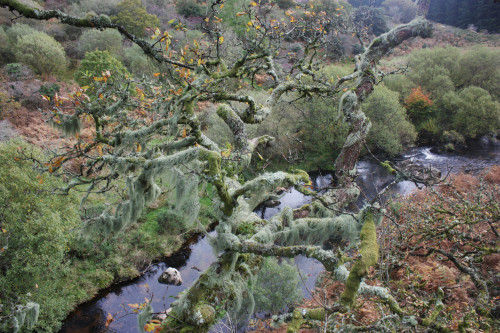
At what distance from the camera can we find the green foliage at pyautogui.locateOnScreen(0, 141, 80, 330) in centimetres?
781

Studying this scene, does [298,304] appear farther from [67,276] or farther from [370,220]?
[67,276]

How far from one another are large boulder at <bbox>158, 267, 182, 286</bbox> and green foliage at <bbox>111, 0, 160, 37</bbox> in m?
20.8

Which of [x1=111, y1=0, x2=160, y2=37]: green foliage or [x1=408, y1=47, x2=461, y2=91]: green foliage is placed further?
[x1=111, y1=0, x2=160, y2=37]: green foliage

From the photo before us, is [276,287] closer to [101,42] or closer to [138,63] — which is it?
[138,63]

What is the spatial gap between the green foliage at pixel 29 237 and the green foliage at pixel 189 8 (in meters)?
27.4

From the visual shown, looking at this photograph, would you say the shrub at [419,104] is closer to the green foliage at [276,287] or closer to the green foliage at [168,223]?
the green foliage at [276,287]

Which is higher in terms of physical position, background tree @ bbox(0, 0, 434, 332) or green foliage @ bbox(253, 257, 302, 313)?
background tree @ bbox(0, 0, 434, 332)

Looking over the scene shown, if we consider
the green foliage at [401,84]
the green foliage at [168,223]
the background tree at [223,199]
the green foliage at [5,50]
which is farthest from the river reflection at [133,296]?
the green foliage at [5,50]

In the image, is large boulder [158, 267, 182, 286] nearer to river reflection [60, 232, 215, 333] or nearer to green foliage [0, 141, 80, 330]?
river reflection [60, 232, 215, 333]

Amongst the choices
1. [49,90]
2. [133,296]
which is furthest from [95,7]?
[133,296]

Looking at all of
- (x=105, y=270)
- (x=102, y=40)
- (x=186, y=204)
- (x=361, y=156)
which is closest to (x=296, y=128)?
(x=361, y=156)

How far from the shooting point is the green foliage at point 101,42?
22047 millimetres

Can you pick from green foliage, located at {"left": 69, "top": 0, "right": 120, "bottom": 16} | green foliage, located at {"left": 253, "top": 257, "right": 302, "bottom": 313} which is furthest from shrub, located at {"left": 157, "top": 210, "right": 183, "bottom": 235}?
green foliage, located at {"left": 69, "top": 0, "right": 120, "bottom": 16}

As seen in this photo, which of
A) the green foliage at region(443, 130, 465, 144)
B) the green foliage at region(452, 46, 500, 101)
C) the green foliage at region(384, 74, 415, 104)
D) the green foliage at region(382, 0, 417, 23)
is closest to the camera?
the green foliage at region(443, 130, 465, 144)
